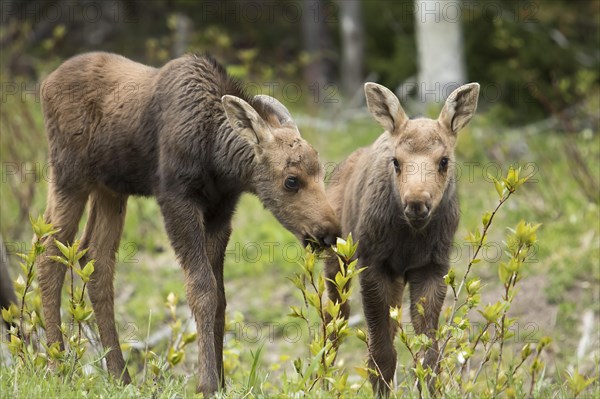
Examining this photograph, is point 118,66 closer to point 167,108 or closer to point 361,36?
point 167,108

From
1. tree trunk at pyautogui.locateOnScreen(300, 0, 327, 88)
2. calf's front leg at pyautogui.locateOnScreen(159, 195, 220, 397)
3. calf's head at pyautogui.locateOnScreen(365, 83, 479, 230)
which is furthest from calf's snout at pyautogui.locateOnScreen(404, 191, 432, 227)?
tree trunk at pyautogui.locateOnScreen(300, 0, 327, 88)

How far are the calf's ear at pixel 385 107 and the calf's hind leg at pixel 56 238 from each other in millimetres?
2174

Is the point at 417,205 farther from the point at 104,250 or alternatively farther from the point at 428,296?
the point at 104,250

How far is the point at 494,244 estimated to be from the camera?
10.4m

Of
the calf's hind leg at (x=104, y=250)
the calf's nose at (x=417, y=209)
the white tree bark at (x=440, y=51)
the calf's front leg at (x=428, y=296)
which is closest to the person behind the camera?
the calf's nose at (x=417, y=209)

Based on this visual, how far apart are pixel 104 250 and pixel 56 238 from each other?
359mm

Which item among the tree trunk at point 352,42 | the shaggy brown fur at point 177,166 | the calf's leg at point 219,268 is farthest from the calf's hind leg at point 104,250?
the tree trunk at point 352,42

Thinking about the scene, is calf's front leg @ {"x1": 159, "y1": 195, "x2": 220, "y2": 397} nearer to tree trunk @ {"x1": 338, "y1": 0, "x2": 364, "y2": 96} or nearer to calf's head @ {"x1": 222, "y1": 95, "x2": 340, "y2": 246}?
calf's head @ {"x1": 222, "y1": 95, "x2": 340, "y2": 246}

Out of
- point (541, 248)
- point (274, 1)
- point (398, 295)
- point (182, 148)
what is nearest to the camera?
point (182, 148)

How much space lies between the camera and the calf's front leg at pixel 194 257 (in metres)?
6.12

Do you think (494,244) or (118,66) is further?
(494,244)

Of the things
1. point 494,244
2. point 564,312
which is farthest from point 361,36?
point 564,312

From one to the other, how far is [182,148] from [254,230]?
577 centimetres

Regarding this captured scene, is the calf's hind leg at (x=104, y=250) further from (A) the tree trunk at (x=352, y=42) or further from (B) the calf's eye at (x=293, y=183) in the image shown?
(A) the tree trunk at (x=352, y=42)
